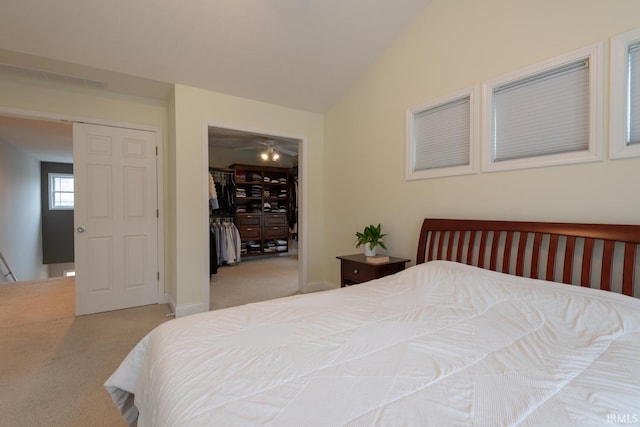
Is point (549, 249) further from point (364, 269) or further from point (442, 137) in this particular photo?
point (364, 269)

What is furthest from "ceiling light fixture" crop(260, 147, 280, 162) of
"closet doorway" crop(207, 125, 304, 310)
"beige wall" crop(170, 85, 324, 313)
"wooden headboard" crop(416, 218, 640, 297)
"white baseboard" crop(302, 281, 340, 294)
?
"wooden headboard" crop(416, 218, 640, 297)

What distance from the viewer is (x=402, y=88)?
2.86m

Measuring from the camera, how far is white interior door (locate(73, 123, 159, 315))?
3.08m

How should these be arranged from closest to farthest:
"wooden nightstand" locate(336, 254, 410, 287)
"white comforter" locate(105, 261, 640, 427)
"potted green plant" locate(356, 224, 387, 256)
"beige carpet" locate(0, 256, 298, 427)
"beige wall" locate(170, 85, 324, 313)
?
"white comforter" locate(105, 261, 640, 427)
"beige carpet" locate(0, 256, 298, 427)
"wooden nightstand" locate(336, 254, 410, 287)
"potted green plant" locate(356, 224, 387, 256)
"beige wall" locate(170, 85, 324, 313)

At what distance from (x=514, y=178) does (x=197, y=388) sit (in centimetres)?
225

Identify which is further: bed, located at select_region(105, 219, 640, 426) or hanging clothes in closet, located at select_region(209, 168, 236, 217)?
hanging clothes in closet, located at select_region(209, 168, 236, 217)

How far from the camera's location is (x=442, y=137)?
2551 mm

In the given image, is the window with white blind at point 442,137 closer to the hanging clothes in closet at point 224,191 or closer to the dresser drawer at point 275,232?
the hanging clothes in closet at point 224,191

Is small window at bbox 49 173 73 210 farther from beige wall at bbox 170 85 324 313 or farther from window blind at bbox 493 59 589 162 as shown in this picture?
window blind at bbox 493 59 589 162

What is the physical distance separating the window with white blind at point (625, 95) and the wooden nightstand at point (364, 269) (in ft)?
5.34

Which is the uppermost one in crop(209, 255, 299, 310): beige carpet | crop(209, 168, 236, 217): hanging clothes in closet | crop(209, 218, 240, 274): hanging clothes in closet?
crop(209, 168, 236, 217): hanging clothes in closet

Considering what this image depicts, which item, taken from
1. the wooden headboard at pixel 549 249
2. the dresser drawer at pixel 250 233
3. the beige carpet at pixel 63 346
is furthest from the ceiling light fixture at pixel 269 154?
the wooden headboard at pixel 549 249

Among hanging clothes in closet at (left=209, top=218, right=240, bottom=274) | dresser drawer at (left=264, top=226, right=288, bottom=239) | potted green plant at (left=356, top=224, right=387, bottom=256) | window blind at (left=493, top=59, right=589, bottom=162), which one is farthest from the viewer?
dresser drawer at (left=264, top=226, right=288, bottom=239)

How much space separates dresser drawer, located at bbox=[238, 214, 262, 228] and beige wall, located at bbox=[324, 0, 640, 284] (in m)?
2.80
